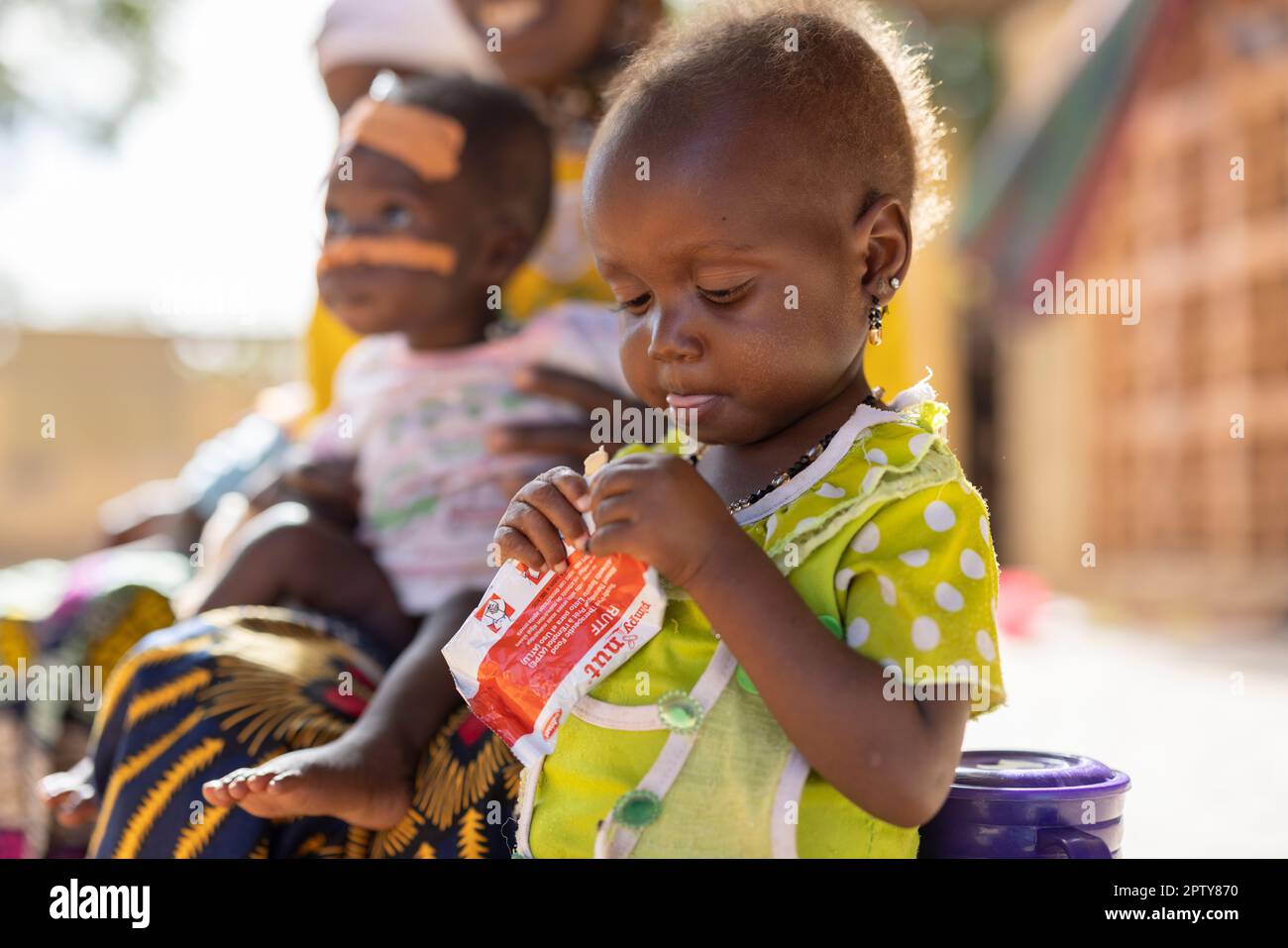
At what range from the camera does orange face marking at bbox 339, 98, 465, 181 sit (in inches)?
81.3

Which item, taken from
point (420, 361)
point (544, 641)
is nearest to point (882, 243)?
point (544, 641)

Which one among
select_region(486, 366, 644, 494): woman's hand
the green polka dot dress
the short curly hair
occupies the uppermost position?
the short curly hair

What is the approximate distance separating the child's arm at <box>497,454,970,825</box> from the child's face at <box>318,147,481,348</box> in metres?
1.00

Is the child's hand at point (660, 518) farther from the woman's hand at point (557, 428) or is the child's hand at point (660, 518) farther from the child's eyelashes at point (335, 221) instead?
the child's eyelashes at point (335, 221)

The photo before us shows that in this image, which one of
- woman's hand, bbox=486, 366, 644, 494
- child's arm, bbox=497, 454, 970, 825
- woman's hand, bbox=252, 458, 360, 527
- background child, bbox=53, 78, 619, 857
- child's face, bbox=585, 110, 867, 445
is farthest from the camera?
woman's hand, bbox=252, 458, 360, 527

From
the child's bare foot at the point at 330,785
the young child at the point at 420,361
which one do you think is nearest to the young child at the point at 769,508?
the child's bare foot at the point at 330,785

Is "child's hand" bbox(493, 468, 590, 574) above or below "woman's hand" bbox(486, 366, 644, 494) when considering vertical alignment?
below

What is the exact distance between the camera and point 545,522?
4.07 ft

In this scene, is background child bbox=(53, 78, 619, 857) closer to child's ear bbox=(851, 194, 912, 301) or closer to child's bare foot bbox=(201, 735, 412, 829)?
child's bare foot bbox=(201, 735, 412, 829)

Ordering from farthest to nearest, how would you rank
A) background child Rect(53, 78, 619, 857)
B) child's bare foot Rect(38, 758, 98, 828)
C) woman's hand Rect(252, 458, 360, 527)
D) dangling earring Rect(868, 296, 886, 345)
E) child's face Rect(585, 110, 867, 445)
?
1. woman's hand Rect(252, 458, 360, 527)
2. child's bare foot Rect(38, 758, 98, 828)
3. background child Rect(53, 78, 619, 857)
4. dangling earring Rect(868, 296, 886, 345)
5. child's face Rect(585, 110, 867, 445)

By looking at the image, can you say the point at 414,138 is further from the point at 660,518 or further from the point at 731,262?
the point at 660,518

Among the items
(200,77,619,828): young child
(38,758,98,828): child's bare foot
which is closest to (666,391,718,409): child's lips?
(200,77,619,828): young child

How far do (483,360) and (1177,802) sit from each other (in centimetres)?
202

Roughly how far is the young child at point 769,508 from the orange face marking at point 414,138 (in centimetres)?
75
